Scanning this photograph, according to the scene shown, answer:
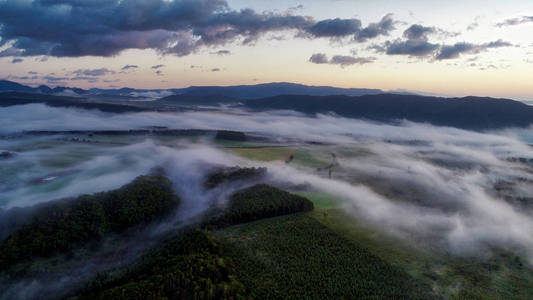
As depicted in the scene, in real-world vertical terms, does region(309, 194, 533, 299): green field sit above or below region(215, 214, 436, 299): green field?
below

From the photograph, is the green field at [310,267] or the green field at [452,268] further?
the green field at [452,268]

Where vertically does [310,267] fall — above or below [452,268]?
above

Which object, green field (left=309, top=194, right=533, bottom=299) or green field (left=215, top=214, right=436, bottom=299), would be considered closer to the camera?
green field (left=215, top=214, right=436, bottom=299)

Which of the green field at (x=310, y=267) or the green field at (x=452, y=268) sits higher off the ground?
the green field at (x=310, y=267)

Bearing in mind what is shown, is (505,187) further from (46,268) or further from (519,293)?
(46,268)

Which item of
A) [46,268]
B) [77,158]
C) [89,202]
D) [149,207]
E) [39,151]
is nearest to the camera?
→ [46,268]

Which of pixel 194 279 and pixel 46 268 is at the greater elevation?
pixel 194 279

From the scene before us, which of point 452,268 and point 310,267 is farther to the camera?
point 452,268

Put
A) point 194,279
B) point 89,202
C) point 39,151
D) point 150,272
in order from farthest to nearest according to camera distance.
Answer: point 39,151
point 89,202
point 150,272
point 194,279

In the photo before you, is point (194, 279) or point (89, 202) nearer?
point (194, 279)

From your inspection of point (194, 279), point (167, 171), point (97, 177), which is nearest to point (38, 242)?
point (194, 279)
